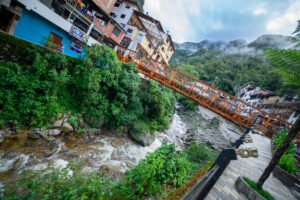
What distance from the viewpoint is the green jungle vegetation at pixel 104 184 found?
9.16 feet

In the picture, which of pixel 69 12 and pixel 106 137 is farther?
pixel 69 12

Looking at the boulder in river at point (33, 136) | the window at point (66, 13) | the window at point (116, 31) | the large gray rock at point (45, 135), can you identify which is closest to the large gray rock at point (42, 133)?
the large gray rock at point (45, 135)

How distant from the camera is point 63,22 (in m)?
12.5

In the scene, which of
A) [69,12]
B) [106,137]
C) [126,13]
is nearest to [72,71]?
[106,137]

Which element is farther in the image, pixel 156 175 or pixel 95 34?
pixel 95 34

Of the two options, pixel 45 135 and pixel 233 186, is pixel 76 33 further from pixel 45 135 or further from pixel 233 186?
pixel 233 186

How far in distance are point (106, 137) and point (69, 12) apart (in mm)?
14859

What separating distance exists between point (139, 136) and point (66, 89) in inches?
273

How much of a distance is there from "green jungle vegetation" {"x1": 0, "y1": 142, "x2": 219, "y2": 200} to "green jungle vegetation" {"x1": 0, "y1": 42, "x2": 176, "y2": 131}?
3762 millimetres

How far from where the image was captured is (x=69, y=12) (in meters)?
13.7

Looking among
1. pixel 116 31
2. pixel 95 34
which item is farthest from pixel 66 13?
pixel 116 31

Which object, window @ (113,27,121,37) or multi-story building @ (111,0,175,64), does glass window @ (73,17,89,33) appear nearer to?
window @ (113,27,121,37)

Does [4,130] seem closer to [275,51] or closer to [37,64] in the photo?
[37,64]

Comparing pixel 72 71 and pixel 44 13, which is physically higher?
pixel 44 13
